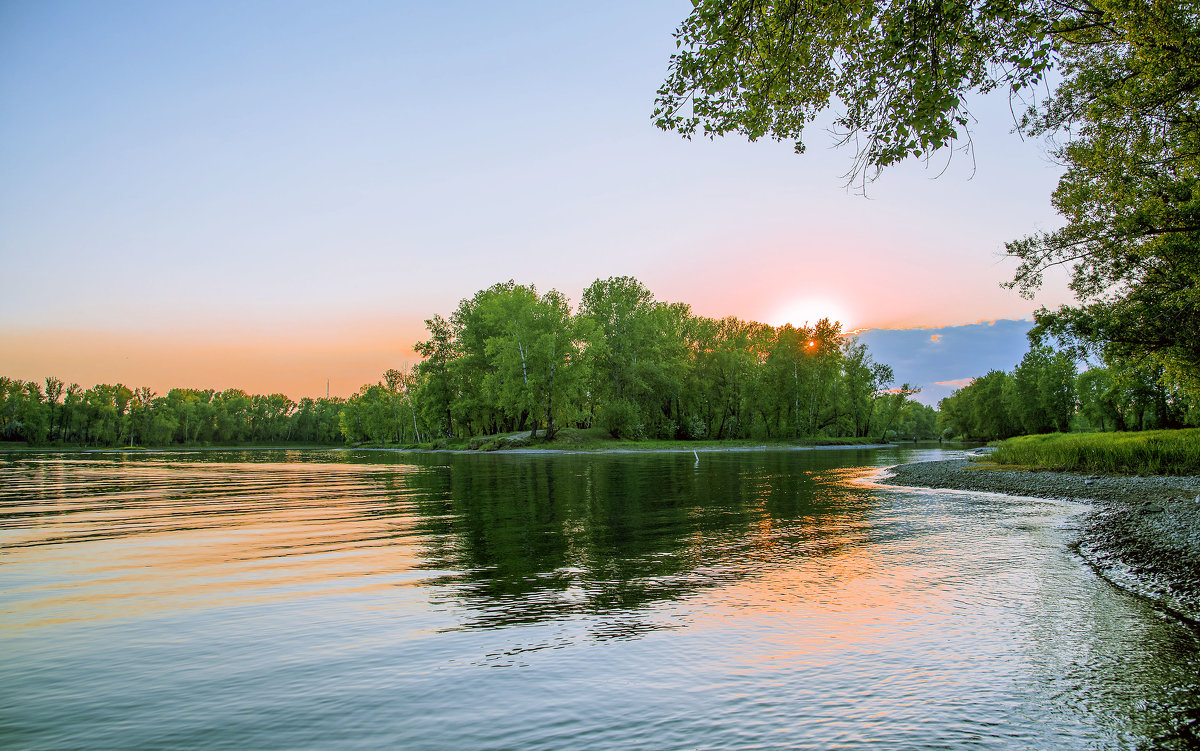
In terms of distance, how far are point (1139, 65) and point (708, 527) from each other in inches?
534

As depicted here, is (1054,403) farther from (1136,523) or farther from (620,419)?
(1136,523)

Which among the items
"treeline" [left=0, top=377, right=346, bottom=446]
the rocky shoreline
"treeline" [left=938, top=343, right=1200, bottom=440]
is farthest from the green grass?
"treeline" [left=0, top=377, right=346, bottom=446]

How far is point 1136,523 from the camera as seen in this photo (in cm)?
1398

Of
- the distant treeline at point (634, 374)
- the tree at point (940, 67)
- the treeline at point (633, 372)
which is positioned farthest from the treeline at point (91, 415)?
the tree at point (940, 67)

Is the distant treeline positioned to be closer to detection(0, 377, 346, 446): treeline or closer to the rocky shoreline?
the rocky shoreline

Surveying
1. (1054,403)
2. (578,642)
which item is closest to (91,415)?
(578,642)

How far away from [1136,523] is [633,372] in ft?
247

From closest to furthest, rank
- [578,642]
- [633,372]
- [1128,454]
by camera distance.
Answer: [578,642]
[1128,454]
[633,372]

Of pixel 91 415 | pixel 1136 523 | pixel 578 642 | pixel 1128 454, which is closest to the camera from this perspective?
pixel 578 642

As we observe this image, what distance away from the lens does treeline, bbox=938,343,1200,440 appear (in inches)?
2950

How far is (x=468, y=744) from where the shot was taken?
14.3 feet

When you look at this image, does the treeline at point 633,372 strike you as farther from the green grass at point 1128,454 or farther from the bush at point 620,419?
the green grass at point 1128,454

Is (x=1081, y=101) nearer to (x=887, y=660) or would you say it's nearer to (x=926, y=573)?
(x=926, y=573)

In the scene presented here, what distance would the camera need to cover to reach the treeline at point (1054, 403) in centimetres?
7494
